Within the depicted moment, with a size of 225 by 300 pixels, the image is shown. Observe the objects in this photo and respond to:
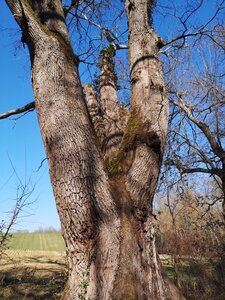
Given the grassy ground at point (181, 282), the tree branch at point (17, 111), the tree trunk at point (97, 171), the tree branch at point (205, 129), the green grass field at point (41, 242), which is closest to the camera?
the tree trunk at point (97, 171)

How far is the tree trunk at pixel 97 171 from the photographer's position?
2.41 m

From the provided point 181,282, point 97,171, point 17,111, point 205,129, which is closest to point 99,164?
point 97,171

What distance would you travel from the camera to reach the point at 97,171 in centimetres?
264

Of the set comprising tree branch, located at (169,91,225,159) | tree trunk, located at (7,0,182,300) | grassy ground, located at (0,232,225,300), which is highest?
tree branch, located at (169,91,225,159)

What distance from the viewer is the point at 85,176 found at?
2570 mm

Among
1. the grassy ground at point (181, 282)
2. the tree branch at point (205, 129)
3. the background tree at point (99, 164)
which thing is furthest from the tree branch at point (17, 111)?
the tree branch at point (205, 129)

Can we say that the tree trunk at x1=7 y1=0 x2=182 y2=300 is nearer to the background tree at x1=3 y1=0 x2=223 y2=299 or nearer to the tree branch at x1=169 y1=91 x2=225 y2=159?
the background tree at x1=3 y1=0 x2=223 y2=299

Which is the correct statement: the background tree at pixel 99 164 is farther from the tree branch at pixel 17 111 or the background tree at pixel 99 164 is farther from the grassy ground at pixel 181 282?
the grassy ground at pixel 181 282

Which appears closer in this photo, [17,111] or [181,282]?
[17,111]

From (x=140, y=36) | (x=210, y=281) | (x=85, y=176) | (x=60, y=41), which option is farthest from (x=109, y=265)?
(x=210, y=281)

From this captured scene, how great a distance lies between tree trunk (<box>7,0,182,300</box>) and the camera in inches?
94.8

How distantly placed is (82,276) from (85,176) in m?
0.83

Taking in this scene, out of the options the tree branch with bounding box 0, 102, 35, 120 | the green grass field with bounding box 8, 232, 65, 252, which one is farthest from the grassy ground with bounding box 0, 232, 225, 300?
the green grass field with bounding box 8, 232, 65, 252

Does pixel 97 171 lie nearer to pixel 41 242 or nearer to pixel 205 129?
pixel 205 129
